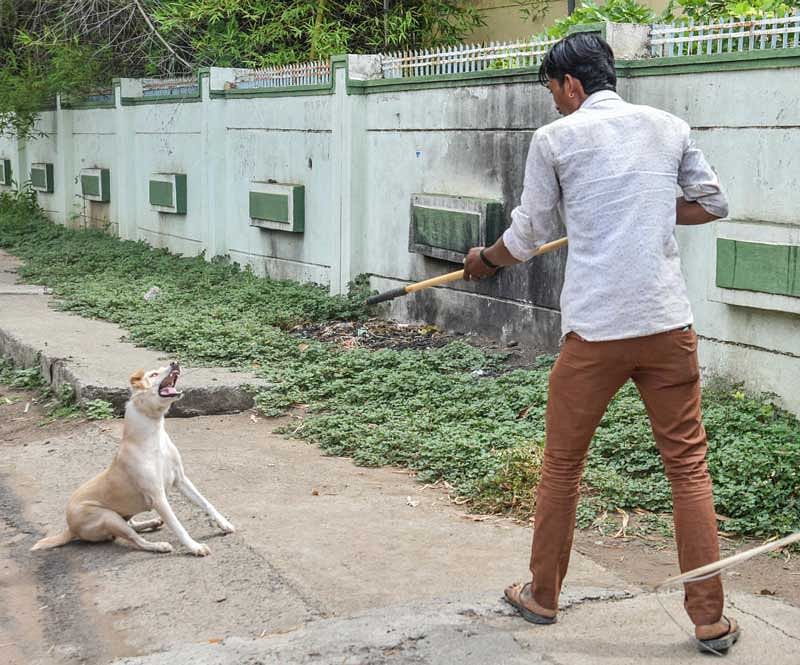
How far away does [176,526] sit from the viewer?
4621mm

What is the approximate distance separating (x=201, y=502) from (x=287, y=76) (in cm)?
731

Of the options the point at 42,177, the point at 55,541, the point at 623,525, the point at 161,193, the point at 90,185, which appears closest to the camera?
the point at 55,541

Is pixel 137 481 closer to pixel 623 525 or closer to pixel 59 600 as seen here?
pixel 59 600

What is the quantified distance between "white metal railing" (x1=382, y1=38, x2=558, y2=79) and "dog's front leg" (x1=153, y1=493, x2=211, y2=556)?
15.5 feet

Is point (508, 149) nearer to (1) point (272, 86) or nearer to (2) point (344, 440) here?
(2) point (344, 440)

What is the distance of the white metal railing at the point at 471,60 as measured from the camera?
8148mm

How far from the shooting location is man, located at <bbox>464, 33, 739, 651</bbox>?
339 cm

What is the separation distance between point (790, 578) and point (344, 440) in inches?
106

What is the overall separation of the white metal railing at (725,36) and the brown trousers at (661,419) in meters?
3.32

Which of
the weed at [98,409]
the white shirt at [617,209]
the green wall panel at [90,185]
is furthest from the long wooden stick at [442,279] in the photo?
the green wall panel at [90,185]

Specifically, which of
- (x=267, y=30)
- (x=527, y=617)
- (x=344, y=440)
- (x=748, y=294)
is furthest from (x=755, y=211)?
(x=267, y=30)

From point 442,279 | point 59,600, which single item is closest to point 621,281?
point 442,279

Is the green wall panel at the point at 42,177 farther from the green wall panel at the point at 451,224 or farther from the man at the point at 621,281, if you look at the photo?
the man at the point at 621,281

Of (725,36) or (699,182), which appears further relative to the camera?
(725,36)
